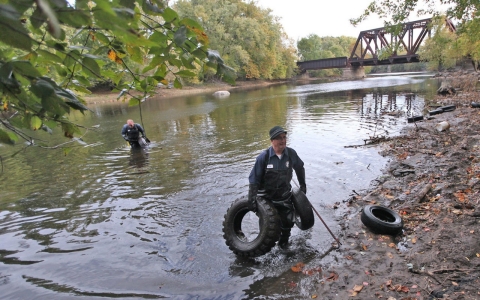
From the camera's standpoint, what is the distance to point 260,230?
507cm

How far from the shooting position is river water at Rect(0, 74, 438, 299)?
15.5 feet

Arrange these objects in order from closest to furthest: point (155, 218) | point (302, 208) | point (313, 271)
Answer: point (313, 271), point (302, 208), point (155, 218)

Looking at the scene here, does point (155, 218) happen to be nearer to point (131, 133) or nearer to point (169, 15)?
point (169, 15)

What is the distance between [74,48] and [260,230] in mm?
4187

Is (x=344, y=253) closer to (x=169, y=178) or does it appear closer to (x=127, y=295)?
(x=127, y=295)

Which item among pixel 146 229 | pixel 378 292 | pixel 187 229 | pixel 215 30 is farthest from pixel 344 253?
pixel 215 30

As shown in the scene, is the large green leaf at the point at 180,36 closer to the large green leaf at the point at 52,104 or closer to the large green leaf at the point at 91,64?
the large green leaf at the point at 91,64

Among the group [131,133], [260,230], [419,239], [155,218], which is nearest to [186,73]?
[260,230]

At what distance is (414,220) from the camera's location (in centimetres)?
557

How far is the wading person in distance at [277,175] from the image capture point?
196 inches

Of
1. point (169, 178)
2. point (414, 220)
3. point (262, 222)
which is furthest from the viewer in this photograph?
point (169, 178)

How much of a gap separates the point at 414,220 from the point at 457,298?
219 centimetres

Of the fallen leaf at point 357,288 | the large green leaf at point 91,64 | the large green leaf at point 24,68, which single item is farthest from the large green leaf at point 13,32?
the fallen leaf at point 357,288

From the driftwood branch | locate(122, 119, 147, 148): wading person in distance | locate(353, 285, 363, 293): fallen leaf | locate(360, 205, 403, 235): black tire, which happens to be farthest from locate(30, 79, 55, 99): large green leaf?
locate(122, 119, 147, 148): wading person in distance
